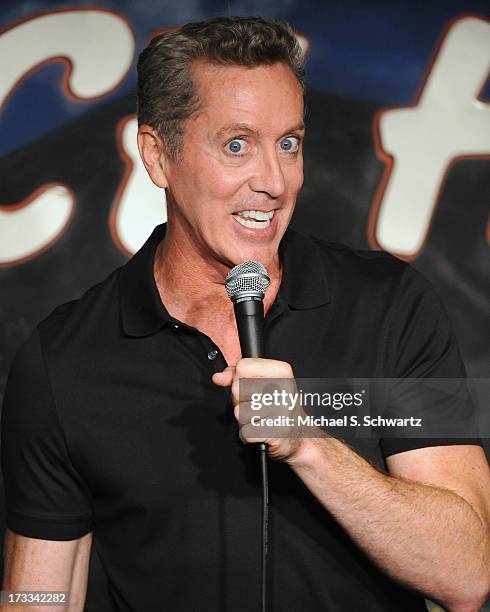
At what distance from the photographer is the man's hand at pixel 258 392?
3.71 ft

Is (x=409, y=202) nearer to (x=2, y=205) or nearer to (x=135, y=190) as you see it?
(x=135, y=190)

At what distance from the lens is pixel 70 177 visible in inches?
90.4

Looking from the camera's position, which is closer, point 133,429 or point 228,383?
point 228,383

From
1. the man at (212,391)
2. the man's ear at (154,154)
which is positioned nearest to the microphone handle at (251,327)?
the man at (212,391)

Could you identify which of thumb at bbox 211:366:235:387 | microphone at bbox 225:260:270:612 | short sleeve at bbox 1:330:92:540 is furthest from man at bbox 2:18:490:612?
thumb at bbox 211:366:235:387

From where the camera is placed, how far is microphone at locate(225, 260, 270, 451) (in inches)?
46.8

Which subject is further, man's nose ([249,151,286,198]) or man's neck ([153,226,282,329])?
man's neck ([153,226,282,329])

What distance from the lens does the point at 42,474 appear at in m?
1.58

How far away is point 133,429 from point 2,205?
924mm

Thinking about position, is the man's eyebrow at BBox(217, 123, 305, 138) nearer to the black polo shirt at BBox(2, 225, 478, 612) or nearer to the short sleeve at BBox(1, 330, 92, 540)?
the black polo shirt at BBox(2, 225, 478, 612)

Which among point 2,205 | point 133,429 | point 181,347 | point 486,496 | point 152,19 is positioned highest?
point 152,19

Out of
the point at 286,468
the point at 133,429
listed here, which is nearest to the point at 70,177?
the point at 133,429

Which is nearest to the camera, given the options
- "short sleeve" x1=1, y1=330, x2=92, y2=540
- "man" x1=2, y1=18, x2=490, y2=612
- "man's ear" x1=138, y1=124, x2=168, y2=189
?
"man" x1=2, y1=18, x2=490, y2=612

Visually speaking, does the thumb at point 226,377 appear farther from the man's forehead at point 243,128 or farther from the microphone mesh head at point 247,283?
the man's forehead at point 243,128
